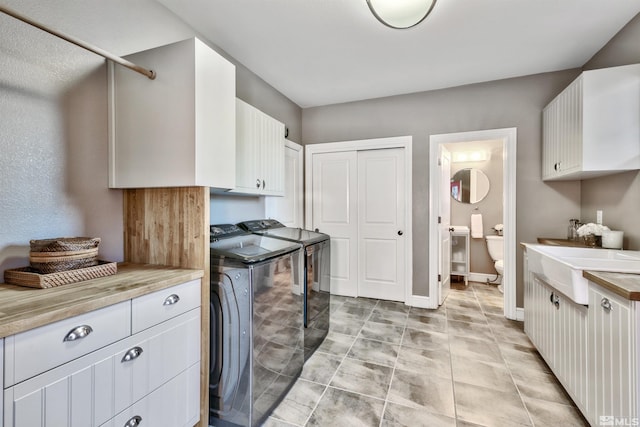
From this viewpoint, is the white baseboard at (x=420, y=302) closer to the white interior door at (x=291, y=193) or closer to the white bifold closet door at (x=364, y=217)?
the white bifold closet door at (x=364, y=217)

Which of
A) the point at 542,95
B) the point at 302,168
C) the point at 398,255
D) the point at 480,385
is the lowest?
the point at 480,385

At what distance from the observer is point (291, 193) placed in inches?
148

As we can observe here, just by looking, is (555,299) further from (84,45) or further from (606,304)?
(84,45)

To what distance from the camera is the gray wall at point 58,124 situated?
1255mm

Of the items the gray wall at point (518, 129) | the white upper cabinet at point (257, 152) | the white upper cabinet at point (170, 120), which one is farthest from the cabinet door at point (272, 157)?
the gray wall at point (518, 129)

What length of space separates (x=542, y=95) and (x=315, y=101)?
102 inches

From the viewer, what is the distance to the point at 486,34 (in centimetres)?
230

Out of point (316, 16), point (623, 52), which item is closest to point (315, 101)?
point (316, 16)

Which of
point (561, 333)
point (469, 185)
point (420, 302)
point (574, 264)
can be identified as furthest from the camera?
point (469, 185)

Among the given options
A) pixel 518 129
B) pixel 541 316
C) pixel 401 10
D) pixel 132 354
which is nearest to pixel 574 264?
pixel 541 316

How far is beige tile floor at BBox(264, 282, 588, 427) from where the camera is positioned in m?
1.67

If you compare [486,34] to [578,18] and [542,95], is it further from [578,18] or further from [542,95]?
[542,95]

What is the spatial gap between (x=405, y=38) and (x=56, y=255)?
2744 millimetres

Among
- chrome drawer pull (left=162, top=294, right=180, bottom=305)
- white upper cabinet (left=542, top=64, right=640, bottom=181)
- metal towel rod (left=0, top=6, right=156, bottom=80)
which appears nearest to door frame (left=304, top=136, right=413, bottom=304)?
white upper cabinet (left=542, top=64, right=640, bottom=181)
